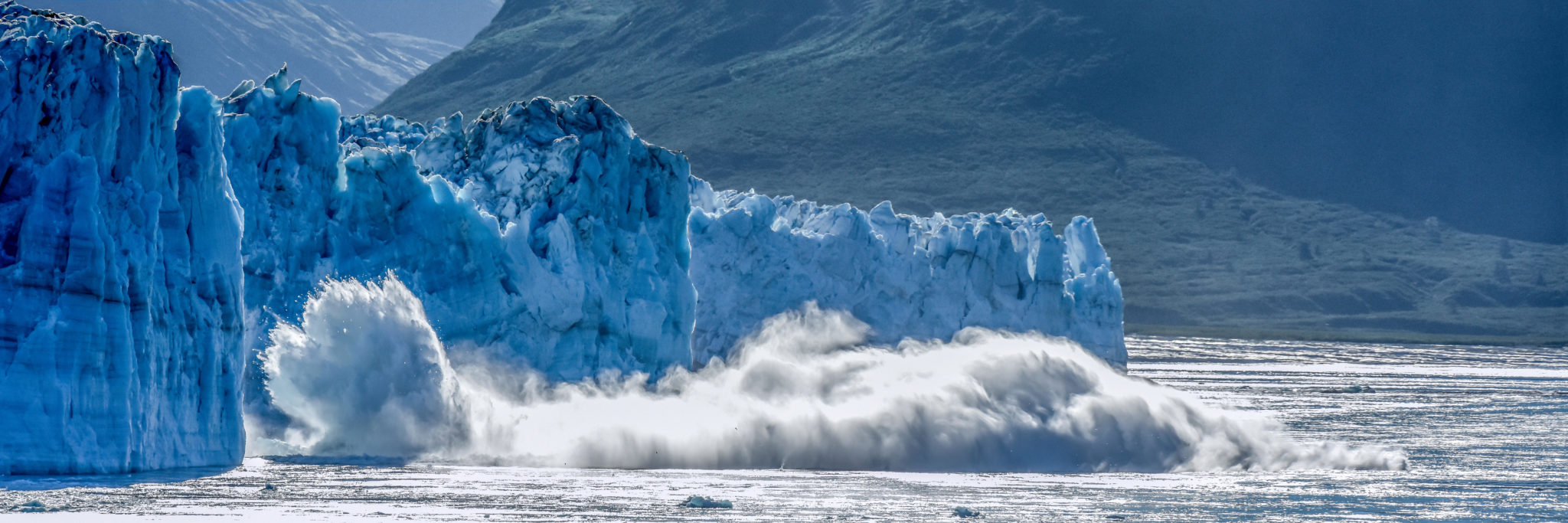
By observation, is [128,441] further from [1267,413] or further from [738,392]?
[1267,413]

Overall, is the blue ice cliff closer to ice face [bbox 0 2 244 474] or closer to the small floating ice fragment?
ice face [bbox 0 2 244 474]

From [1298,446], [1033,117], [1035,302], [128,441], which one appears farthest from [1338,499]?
[1033,117]

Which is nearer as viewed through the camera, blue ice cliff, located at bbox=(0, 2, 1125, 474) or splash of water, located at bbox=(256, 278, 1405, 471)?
blue ice cliff, located at bbox=(0, 2, 1125, 474)

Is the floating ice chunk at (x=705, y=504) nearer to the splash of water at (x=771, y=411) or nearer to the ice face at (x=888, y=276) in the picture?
the splash of water at (x=771, y=411)

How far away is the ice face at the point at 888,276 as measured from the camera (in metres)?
52.6

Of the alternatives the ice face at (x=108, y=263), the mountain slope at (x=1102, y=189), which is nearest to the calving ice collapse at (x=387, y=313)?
the ice face at (x=108, y=263)

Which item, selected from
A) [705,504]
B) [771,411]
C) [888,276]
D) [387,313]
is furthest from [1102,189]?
[705,504]

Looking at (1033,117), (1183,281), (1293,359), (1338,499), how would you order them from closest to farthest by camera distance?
(1338,499), (1293,359), (1183,281), (1033,117)

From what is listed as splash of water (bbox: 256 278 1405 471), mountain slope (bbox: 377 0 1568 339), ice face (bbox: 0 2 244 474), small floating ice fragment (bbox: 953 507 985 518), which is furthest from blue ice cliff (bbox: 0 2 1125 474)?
mountain slope (bbox: 377 0 1568 339)

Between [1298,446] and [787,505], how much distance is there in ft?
44.3

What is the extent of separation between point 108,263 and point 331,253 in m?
11.2

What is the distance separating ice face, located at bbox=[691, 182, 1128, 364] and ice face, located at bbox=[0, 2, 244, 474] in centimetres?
2724

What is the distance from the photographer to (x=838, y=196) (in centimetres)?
16912

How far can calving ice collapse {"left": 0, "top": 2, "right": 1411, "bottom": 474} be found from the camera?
874 inches
